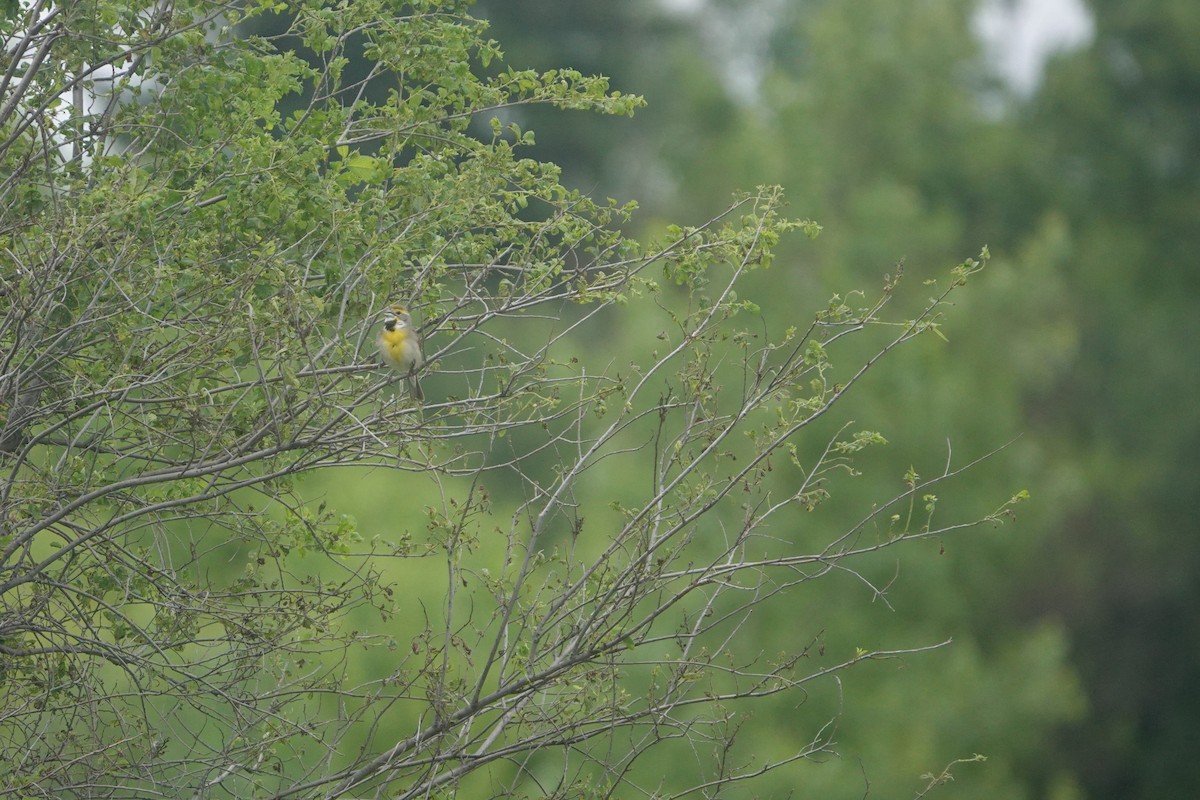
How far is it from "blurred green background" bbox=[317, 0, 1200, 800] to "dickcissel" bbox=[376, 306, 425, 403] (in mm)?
10261

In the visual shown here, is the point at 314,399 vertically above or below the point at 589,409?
below

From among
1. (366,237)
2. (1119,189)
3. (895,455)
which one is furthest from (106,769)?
(1119,189)

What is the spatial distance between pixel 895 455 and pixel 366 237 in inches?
543

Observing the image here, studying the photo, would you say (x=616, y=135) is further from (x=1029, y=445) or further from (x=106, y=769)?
(x=106, y=769)

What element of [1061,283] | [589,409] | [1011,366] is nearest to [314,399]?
[589,409]

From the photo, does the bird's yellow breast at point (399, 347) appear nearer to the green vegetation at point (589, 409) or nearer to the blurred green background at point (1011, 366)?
the green vegetation at point (589, 409)

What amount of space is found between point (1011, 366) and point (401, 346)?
1675 centimetres

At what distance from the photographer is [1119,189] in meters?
26.9

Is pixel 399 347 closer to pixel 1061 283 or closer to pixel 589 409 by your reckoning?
pixel 589 409

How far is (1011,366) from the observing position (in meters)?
22.6

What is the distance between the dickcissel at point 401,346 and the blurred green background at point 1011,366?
1026cm

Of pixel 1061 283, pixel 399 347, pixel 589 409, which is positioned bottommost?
pixel 589 409

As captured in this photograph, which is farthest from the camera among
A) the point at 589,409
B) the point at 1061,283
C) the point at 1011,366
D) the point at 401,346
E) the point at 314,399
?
the point at 1061,283

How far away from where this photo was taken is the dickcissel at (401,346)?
7.01 m
